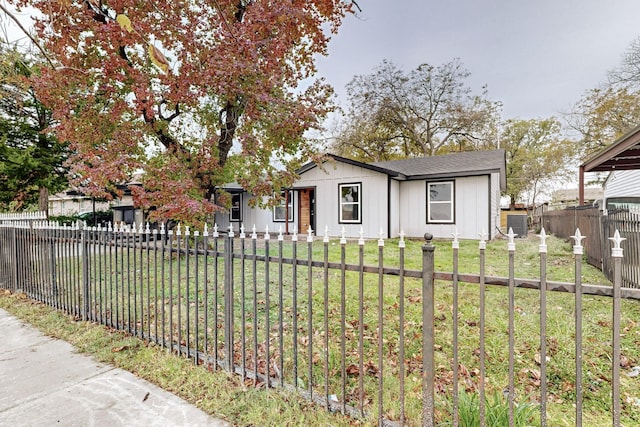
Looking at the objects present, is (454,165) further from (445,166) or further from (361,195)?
(361,195)

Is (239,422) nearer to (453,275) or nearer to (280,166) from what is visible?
(453,275)

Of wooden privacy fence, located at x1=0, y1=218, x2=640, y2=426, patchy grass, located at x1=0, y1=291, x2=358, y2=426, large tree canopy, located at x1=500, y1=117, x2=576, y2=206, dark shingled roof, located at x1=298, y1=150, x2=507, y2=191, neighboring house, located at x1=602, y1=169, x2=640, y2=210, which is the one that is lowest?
patchy grass, located at x1=0, y1=291, x2=358, y2=426

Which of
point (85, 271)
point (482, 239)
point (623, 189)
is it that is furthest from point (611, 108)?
point (85, 271)

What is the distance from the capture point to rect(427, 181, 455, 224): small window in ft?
40.6

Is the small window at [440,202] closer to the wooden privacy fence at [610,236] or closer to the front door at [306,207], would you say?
the wooden privacy fence at [610,236]

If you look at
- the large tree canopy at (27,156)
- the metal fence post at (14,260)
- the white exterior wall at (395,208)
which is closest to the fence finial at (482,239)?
the metal fence post at (14,260)

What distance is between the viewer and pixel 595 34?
14031 millimetres

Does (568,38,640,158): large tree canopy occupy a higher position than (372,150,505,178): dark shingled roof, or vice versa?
(568,38,640,158): large tree canopy

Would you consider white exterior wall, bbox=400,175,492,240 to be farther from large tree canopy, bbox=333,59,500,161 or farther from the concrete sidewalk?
large tree canopy, bbox=333,59,500,161

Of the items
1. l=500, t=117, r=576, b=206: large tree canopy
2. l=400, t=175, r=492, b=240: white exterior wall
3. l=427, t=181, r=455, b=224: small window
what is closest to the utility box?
l=400, t=175, r=492, b=240: white exterior wall

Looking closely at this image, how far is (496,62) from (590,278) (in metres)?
17.2

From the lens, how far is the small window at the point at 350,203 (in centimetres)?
1315

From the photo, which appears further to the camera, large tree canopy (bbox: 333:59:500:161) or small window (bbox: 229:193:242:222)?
large tree canopy (bbox: 333:59:500:161)

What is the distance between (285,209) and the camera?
15867 mm
